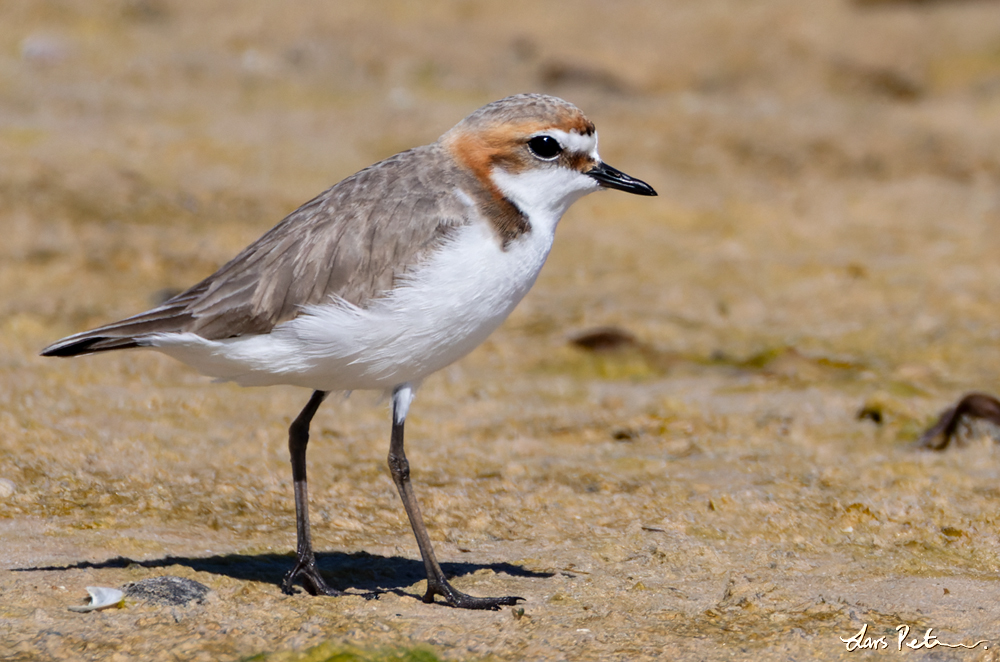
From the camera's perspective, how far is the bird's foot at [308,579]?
419 cm

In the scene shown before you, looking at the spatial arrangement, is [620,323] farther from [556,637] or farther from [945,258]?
[556,637]

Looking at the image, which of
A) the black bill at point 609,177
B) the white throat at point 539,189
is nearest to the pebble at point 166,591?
the white throat at point 539,189

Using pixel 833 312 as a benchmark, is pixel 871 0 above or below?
above

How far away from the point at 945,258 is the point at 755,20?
272 inches

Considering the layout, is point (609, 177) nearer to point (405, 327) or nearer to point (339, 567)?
point (405, 327)

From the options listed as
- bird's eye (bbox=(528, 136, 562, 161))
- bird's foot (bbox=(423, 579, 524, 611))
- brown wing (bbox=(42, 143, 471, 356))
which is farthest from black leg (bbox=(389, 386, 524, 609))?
bird's eye (bbox=(528, 136, 562, 161))

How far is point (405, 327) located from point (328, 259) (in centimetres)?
45

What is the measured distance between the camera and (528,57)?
A: 15.0 m

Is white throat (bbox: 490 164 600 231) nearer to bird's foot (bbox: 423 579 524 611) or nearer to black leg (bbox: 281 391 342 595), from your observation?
black leg (bbox: 281 391 342 595)

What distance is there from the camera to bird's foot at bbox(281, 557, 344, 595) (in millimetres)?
4188

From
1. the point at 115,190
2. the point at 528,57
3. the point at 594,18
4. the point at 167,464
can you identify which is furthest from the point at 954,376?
the point at 594,18

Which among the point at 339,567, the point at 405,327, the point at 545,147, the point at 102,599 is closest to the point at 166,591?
the point at 102,599

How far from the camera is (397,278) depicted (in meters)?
4.10
